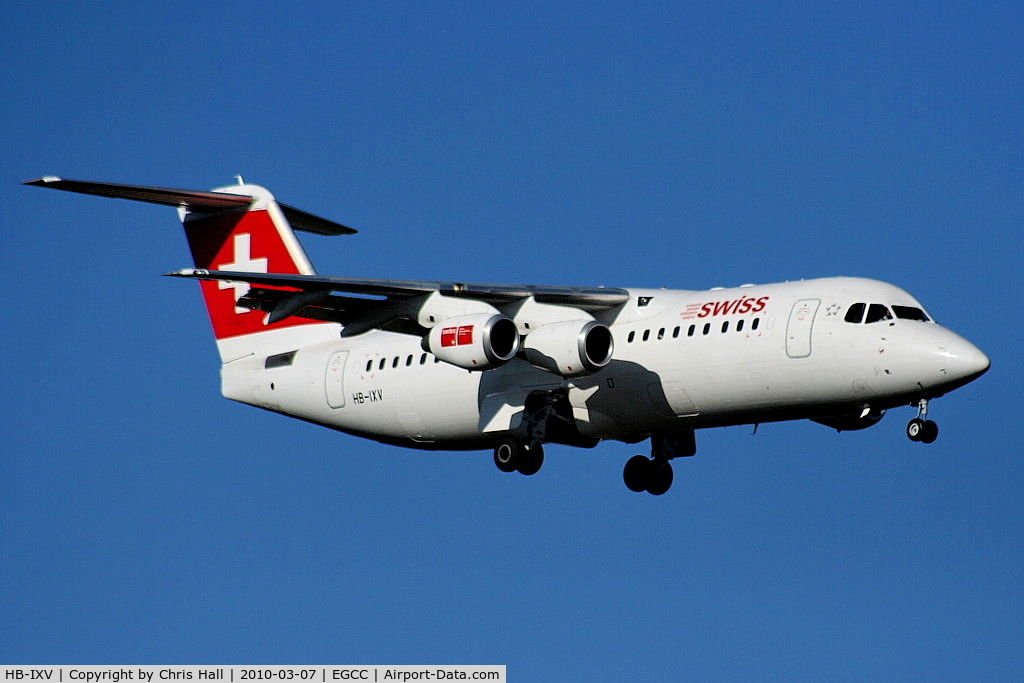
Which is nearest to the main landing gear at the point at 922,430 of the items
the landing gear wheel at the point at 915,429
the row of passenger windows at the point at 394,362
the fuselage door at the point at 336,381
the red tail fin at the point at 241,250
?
the landing gear wheel at the point at 915,429

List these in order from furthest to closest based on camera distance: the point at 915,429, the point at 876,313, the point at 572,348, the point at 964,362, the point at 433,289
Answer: the point at 433,289
the point at 572,348
the point at 876,313
the point at 915,429
the point at 964,362

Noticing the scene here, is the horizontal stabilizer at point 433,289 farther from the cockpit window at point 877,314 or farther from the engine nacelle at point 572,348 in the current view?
the cockpit window at point 877,314

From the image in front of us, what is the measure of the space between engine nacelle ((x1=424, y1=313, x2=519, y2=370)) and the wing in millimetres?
430

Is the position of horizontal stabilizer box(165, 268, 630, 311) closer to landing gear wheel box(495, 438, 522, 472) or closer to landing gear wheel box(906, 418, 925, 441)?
landing gear wheel box(495, 438, 522, 472)

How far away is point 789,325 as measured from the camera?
68.5ft

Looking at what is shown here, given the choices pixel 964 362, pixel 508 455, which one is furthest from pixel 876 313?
pixel 508 455

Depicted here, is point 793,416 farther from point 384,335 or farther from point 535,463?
point 384,335

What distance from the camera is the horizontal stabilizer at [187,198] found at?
76.3 feet

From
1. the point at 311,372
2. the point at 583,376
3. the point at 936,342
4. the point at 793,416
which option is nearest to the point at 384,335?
the point at 311,372

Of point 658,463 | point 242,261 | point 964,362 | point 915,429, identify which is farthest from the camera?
point 242,261

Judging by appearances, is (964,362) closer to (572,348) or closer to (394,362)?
(572,348)

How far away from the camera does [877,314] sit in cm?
2058

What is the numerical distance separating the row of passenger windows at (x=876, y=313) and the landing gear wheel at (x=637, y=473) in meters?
4.82

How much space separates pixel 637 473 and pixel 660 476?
351 millimetres
